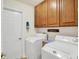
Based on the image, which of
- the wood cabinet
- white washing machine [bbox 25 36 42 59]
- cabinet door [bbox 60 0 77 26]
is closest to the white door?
white washing machine [bbox 25 36 42 59]

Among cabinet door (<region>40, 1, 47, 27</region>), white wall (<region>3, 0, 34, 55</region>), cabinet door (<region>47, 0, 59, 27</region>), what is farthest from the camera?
cabinet door (<region>40, 1, 47, 27</region>)

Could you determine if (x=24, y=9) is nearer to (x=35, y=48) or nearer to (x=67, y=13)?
(x=35, y=48)

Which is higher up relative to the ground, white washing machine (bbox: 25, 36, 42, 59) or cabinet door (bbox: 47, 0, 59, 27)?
cabinet door (bbox: 47, 0, 59, 27)

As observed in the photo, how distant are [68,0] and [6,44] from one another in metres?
1.81

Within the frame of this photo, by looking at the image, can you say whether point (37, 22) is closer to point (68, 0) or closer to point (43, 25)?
point (43, 25)

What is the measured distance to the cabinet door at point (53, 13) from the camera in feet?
8.19

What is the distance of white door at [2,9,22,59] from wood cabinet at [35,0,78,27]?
0.61m

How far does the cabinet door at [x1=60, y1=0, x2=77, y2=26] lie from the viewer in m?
2.08

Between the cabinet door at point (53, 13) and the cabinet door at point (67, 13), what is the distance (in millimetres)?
149

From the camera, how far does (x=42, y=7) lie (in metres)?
3.08

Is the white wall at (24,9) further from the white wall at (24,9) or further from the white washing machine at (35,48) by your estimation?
the white washing machine at (35,48)

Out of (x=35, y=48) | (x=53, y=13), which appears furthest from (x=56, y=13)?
(x=35, y=48)

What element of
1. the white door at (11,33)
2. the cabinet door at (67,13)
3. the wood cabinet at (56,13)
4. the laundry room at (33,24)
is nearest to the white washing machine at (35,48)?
the laundry room at (33,24)

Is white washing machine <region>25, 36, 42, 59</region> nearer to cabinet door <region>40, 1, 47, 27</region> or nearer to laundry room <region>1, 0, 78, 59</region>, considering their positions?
laundry room <region>1, 0, 78, 59</region>
